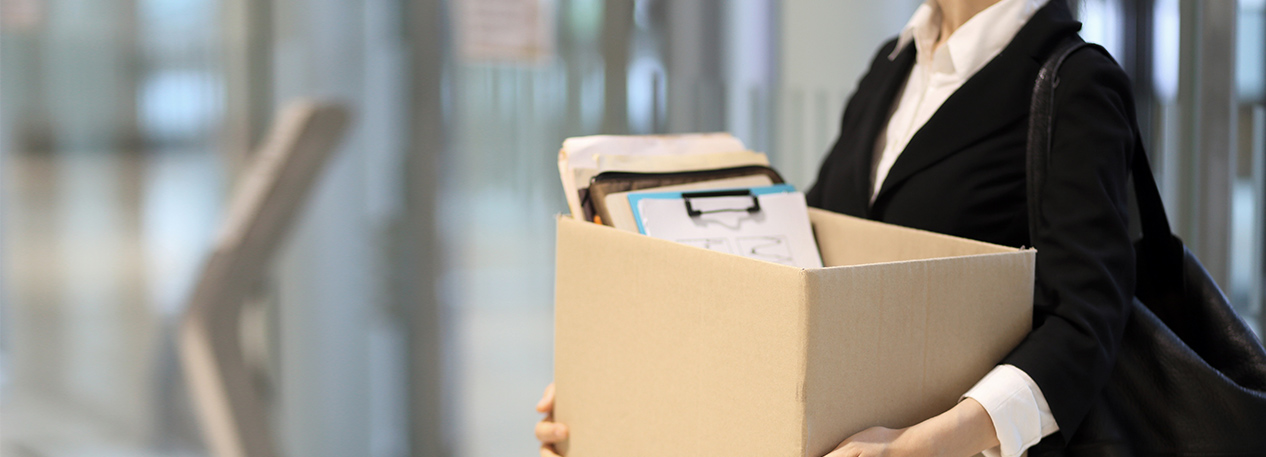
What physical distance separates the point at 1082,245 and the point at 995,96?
205mm

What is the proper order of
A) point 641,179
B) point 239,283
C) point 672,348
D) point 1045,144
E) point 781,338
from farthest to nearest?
point 239,283 → point 641,179 → point 1045,144 → point 672,348 → point 781,338

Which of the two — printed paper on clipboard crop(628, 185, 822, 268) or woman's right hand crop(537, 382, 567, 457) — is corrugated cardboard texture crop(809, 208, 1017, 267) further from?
woman's right hand crop(537, 382, 567, 457)

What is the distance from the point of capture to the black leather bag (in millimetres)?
807

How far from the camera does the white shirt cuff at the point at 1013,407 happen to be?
722 millimetres

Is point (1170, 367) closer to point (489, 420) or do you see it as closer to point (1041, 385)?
point (1041, 385)

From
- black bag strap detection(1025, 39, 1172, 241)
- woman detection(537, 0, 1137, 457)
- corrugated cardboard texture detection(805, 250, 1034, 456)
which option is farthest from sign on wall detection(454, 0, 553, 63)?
corrugated cardboard texture detection(805, 250, 1034, 456)

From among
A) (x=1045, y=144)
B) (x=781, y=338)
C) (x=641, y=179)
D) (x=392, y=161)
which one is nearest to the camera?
(x=781, y=338)

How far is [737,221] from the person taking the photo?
96 cm

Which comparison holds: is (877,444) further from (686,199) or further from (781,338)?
(686,199)

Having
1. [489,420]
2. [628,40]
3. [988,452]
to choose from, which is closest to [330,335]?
[489,420]

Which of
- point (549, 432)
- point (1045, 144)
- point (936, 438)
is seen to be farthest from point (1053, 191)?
point (549, 432)

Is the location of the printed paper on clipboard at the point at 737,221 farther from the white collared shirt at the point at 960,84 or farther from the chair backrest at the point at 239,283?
the chair backrest at the point at 239,283

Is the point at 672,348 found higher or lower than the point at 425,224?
higher

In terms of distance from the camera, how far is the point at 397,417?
2.39 metres
